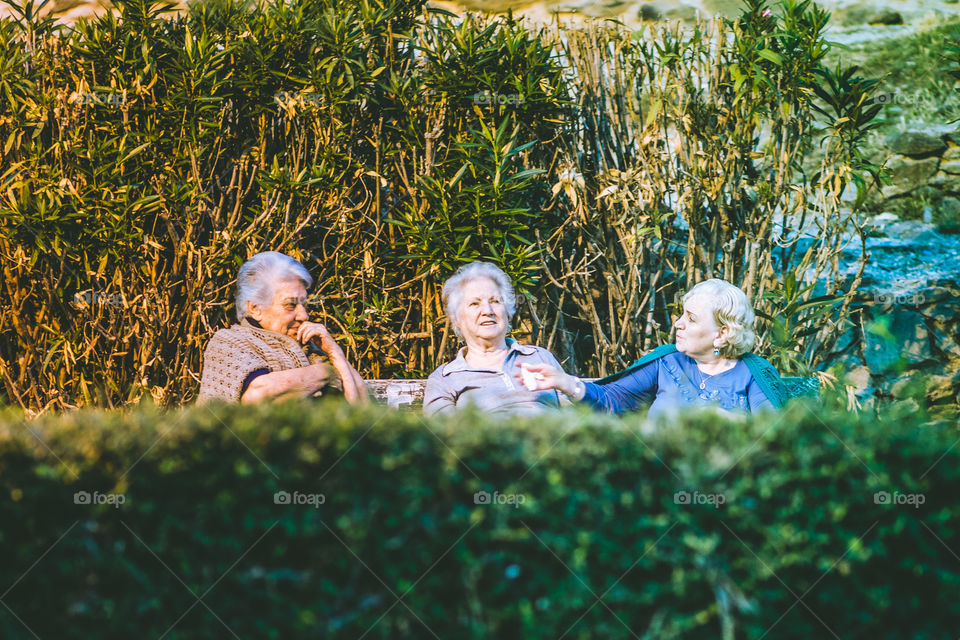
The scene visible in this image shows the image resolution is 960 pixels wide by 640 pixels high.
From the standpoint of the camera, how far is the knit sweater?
11.0 feet

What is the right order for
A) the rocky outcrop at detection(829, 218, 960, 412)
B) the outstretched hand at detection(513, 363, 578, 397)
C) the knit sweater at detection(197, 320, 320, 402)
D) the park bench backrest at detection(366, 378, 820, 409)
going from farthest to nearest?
the rocky outcrop at detection(829, 218, 960, 412) → the park bench backrest at detection(366, 378, 820, 409) → the knit sweater at detection(197, 320, 320, 402) → the outstretched hand at detection(513, 363, 578, 397)

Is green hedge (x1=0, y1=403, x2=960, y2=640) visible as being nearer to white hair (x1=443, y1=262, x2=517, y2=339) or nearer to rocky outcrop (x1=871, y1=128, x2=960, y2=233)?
white hair (x1=443, y1=262, x2=517, y2=339)

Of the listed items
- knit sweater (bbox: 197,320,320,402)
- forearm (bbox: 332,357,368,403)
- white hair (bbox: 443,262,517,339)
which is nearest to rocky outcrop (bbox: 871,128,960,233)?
white hair (bbox: 443,262,517,339)

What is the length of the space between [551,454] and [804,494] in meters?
0.63

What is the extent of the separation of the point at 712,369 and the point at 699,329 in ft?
0.71

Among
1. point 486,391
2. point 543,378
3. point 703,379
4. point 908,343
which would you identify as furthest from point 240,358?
point 908,343

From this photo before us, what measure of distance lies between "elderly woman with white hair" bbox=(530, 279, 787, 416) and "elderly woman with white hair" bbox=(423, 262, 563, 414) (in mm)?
286

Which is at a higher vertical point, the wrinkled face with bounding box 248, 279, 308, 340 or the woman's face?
the wrinkled face with bounding box 248, 279, 308, 340

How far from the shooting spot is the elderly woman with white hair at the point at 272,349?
334 cm

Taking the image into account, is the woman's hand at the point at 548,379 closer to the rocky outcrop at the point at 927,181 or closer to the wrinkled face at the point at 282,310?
the wrinkled face at the point at 282,310

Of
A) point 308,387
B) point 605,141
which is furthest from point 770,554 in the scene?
point 605,141

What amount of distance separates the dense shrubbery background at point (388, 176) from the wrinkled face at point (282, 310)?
715 millimetres

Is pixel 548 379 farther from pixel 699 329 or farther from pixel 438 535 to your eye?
pixel 438 535

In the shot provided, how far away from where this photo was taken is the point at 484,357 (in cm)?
370
